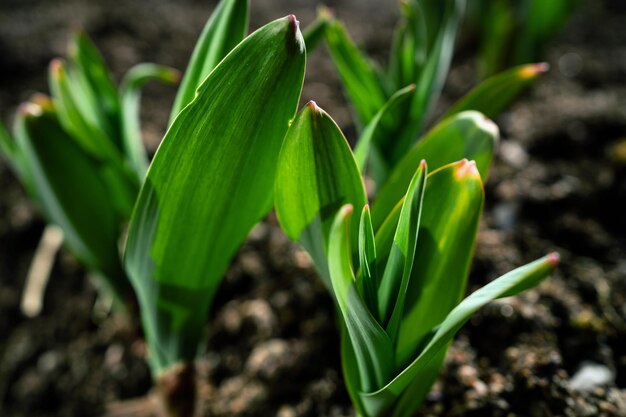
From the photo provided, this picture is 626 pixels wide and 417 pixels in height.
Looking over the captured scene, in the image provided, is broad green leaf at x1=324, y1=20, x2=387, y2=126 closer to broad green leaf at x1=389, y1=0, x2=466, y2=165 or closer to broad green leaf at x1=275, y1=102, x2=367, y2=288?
broad green leaf at x1=389, y1=0, x2=466, y2=165

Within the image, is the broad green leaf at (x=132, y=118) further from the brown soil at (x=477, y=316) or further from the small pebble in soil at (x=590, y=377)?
the small pebble in soil at (x=590, y=377)

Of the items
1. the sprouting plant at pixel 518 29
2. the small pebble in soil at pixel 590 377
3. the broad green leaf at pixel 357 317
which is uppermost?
the broad green leaf at pixel 357 317

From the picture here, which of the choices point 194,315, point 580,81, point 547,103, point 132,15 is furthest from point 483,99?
point 132,15

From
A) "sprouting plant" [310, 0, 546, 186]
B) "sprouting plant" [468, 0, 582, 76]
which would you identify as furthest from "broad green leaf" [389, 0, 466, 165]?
"sprouting plant" [468, 0, 582, 76]

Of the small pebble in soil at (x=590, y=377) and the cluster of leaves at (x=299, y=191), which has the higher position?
the cluster of leaves at (x=299, y=191)

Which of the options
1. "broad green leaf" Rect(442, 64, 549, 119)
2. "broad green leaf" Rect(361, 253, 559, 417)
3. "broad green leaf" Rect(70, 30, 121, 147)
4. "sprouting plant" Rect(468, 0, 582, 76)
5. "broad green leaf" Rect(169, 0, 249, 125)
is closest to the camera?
"broad green leaf" Rect(361, 253, 559, 417)

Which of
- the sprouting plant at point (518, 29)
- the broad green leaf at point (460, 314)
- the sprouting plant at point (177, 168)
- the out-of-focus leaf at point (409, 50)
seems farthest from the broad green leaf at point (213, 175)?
the sprouting plant at point (518, 29)

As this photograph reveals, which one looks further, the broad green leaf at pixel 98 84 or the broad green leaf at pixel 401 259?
the broad green leaf at pixel 98 84

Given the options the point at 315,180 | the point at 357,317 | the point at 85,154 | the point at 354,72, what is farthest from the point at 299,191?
the point at 85,154

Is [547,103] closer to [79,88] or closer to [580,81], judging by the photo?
[580,81]
